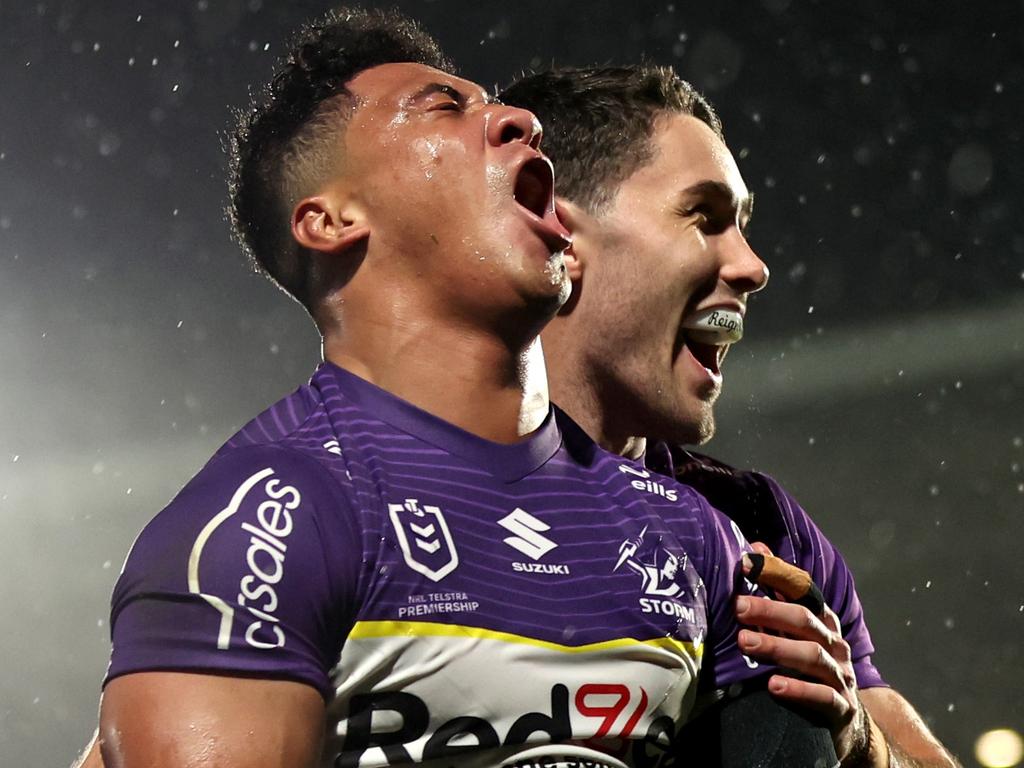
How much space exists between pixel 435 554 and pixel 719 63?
16.0 ft

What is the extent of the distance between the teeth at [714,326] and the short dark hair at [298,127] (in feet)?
2.04

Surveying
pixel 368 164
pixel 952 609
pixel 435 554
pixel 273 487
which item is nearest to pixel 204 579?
pixel 273 487

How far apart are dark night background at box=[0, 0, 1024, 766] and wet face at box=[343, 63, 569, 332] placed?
12.6 feet

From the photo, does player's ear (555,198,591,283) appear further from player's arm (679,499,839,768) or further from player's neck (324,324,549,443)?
player's arm (679,499,839,768)

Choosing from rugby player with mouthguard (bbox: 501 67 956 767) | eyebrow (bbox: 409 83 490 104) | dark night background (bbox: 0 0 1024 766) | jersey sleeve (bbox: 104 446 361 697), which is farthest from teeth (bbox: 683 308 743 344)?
dark night background (bbox: 0 0 1024 766)

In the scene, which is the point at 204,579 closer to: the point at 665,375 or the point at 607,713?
the point at 607,713

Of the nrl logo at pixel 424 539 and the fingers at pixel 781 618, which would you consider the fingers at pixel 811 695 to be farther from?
the nrl logo at pixel 424 539

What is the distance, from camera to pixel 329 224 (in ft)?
5.42

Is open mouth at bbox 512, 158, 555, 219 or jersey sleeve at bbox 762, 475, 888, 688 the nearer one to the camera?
open mouth at bbox 512, 158, 555, 219

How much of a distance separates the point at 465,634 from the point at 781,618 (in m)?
0.42

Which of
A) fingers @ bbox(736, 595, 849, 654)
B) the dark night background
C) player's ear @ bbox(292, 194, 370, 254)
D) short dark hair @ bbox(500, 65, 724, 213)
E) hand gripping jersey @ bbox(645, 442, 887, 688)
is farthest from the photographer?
the dark night background

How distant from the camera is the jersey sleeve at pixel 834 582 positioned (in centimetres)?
220

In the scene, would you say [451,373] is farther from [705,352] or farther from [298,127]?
[705,352]

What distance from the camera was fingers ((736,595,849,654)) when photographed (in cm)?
150
